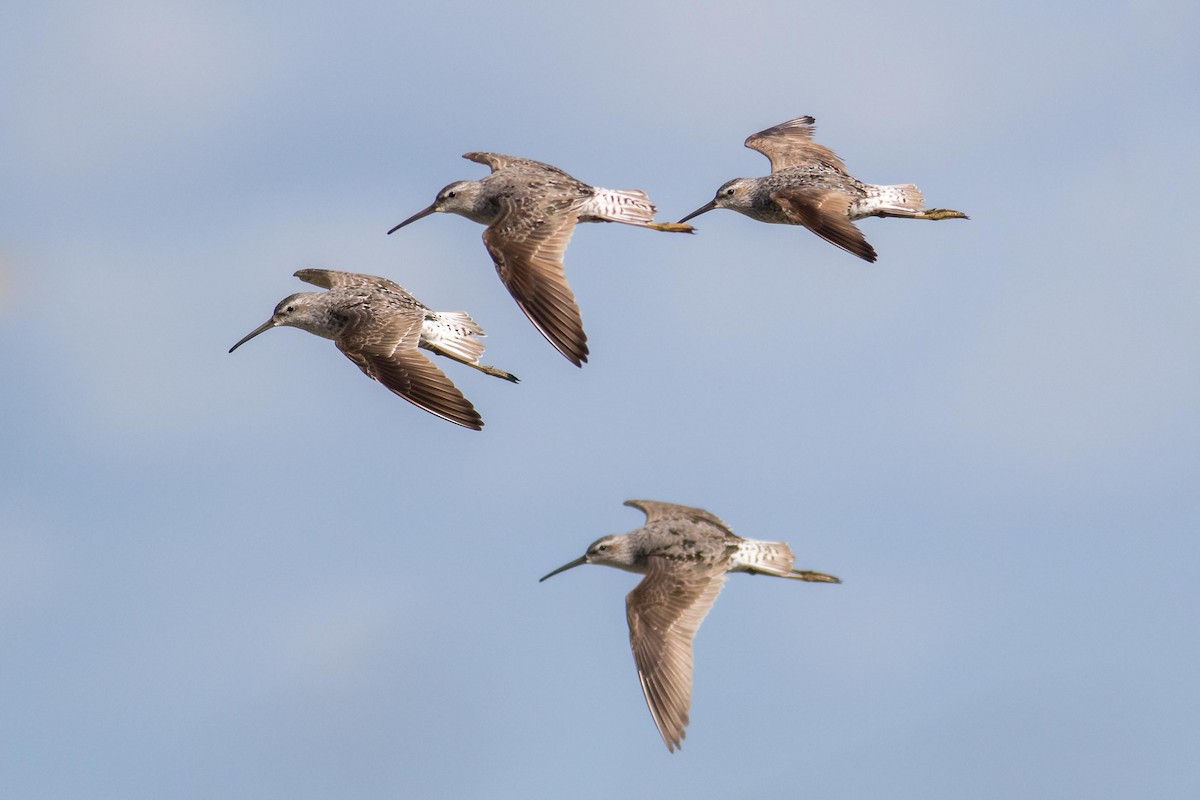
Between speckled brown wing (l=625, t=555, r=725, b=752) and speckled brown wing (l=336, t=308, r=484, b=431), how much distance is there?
268 centimetres

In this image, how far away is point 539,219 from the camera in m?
22.1

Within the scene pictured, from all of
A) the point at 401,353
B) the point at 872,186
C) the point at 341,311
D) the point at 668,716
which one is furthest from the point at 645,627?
the point at 872,186

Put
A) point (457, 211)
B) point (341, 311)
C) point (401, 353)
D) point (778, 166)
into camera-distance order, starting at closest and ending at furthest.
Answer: point (401, 353)
point (341, 311)
point (457, 211)
point (778, 166)

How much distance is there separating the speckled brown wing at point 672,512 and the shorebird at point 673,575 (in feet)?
0.04

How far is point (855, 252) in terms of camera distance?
21.8 meters

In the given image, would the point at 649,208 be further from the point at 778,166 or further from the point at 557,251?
the point at 778,166

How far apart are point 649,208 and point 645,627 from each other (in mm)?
5736

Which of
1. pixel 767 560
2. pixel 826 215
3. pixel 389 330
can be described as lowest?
pixel 767 560

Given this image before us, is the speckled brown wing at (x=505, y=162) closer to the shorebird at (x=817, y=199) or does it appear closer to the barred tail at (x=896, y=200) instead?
the shorebird at (x=817, y=199)

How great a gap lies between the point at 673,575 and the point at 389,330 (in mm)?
4027

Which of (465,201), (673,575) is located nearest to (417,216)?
(465,201)

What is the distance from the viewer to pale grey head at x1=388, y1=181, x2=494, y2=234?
23.5m

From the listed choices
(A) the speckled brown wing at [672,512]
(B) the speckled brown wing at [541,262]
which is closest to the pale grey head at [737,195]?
(B) the speckled brown wing at [541,262]

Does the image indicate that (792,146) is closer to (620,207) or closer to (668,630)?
(620,207)
